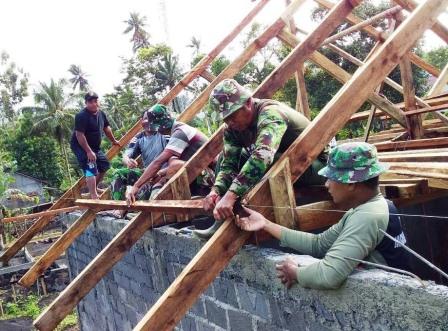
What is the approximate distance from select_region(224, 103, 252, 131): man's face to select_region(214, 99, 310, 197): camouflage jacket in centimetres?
5

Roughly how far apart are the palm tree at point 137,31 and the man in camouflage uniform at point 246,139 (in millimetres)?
40616

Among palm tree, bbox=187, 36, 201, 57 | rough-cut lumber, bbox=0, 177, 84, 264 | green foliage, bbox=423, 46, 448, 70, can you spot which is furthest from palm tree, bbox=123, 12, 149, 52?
rough-cut lumber, bbox=0, 177, 84, 264

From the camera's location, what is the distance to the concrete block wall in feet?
6.05

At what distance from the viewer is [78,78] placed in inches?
1889

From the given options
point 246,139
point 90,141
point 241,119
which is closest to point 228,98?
point 241,119

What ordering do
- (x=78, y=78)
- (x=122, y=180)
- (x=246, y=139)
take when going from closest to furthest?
(x=246, y=139) < (x=122, y=180) < (x=78, y=78)

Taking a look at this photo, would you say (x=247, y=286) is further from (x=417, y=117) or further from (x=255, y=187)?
(x=417, y=117)

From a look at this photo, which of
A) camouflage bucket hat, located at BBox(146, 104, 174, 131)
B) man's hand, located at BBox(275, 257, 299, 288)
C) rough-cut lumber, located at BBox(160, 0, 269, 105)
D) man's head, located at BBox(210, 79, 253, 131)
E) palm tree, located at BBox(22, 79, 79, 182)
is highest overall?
palm tree, located at BBox(22, 79, 79, 182)

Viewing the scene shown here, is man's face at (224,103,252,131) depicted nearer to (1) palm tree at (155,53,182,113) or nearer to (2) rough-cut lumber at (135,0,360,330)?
(2) rough-cut lumber at (135,0,360,330)

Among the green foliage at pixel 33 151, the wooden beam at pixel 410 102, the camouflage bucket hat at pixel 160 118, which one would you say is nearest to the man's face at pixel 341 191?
the camouflage bucket hat at pixel 160 118

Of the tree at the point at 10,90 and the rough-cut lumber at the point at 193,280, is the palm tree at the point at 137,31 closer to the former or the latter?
the tree at the point at 10,90

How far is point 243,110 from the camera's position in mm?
2844

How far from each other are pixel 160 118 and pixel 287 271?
8.93 feet

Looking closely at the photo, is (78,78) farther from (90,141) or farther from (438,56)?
(90,141)
